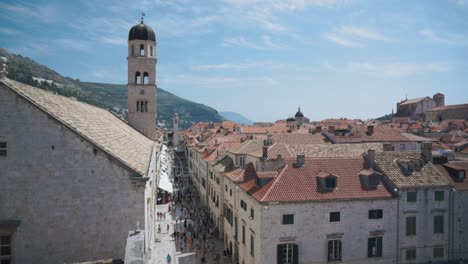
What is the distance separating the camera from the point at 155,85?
1795 inches

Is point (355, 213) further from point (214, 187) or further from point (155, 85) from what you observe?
point (155, 85)

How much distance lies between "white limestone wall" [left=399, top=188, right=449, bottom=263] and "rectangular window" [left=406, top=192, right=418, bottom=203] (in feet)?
0.63

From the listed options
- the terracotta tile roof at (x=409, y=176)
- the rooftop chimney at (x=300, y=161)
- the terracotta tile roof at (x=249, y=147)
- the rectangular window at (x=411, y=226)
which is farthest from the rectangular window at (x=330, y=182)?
the terracotta tile roof at (x=249, y=147)

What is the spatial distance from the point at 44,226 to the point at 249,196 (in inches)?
625

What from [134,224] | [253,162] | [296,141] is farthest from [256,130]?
[134,224]

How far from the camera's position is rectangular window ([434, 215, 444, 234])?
1142 inches

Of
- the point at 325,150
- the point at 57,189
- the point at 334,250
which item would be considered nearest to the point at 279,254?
the point at 334,250

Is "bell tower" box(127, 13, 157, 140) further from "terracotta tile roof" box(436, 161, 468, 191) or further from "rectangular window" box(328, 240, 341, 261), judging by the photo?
"terracotta tile roof" box(436, 161, 468, 191)

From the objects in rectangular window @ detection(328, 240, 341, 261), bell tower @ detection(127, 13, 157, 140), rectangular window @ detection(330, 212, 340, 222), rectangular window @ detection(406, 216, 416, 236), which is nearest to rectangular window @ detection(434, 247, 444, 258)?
rectangular window @ detection(406, 216, 416, 236)

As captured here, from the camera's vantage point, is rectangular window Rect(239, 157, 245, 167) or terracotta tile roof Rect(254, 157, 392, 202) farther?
rectangular window Rect(239, 157, 245, 167)

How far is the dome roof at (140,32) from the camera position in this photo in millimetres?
43562

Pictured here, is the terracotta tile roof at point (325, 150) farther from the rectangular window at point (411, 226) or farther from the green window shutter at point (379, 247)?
the green window shutter at point (379, 247)

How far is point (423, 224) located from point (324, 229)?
29.5ft

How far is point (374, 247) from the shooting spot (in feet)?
89.4
